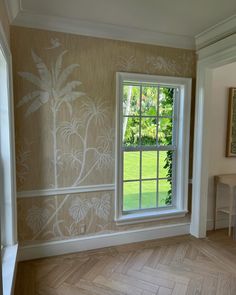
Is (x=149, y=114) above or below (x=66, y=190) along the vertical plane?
above

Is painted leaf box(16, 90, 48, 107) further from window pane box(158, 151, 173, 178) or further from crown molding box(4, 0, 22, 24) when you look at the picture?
window pane box(158, 151, 173, 178)

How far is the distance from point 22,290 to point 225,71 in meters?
3.64

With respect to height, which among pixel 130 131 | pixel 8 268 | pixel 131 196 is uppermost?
pixel 130 131

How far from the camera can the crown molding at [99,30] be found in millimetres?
2406

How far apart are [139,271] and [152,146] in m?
1.51

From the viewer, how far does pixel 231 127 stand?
11.2ft

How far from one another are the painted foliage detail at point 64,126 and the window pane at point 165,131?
0.74 meters

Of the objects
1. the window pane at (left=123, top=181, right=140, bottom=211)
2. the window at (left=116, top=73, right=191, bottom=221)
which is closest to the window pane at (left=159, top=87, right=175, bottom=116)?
the window at (left=116, top=73, right=191, bottom=221)

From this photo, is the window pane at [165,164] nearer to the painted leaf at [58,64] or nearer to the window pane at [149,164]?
the window pane at [149,164]

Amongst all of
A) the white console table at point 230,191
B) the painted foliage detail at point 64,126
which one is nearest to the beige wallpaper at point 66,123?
the painted foliage detail at point 64,126

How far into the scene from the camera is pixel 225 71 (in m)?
3.37

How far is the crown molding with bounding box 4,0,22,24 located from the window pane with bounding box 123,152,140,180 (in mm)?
1920

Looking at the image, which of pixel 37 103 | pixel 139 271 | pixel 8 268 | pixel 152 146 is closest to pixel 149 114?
pixel 152 146

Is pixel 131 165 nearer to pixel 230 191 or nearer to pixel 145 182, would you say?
pixel 145 182
